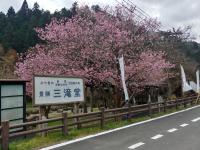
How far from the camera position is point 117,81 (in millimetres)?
25047

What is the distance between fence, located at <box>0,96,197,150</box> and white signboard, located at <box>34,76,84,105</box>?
3.15 feet

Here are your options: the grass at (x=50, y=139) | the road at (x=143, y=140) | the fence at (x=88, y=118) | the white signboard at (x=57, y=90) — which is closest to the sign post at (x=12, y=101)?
the fence at (x=88, y=118)

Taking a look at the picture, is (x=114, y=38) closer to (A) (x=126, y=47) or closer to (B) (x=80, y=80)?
(A) (x=126, y=47)

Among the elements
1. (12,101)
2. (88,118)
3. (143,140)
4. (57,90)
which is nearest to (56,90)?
(57,90)

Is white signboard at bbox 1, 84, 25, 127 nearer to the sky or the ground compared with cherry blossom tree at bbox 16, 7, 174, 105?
nearer to the ground

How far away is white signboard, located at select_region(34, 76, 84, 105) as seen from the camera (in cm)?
1502

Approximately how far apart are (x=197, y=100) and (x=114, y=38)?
57.2 ft

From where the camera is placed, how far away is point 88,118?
60.9ft

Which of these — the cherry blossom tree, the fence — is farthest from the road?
the cherry blossom tree

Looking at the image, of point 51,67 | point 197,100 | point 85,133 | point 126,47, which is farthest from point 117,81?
point 197,100

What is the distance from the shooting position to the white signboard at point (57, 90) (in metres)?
15.0

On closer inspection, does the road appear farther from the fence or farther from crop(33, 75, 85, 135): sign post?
crop(33, 75, 85, 135): sign post

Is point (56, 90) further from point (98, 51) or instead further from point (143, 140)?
point (98, 51)

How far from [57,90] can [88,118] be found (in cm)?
300
